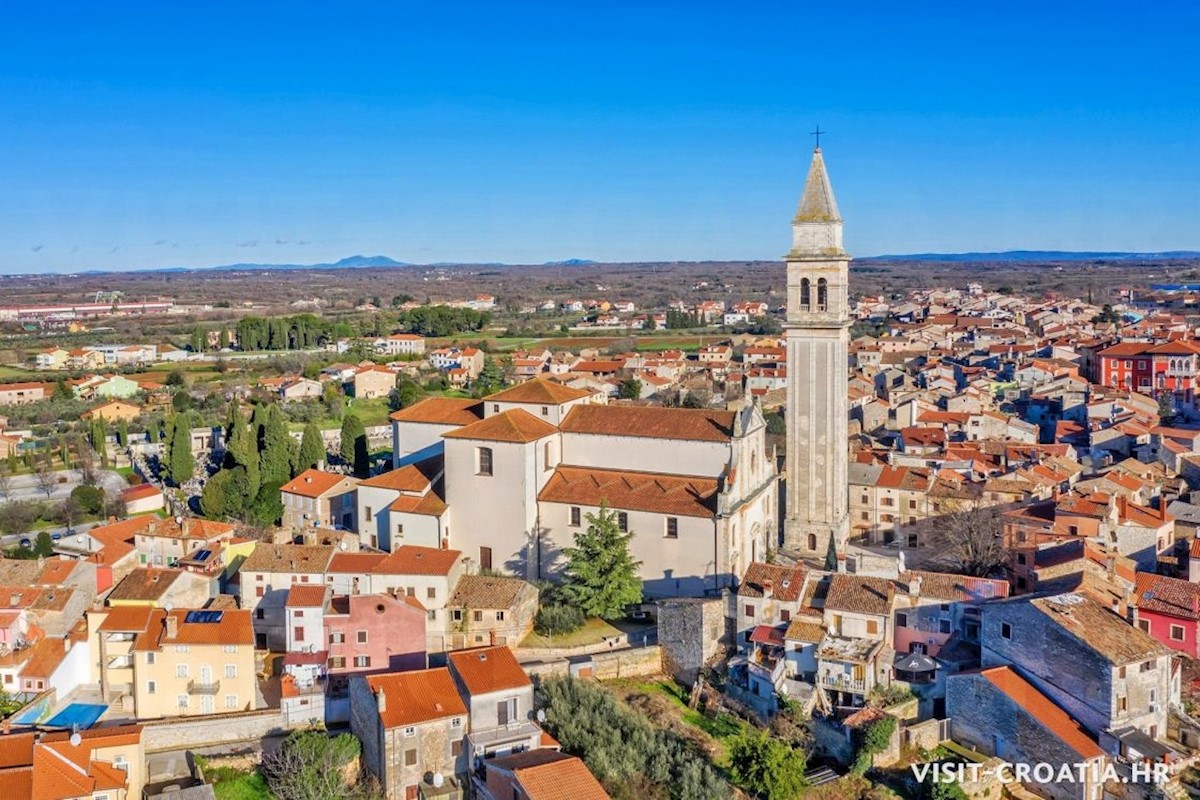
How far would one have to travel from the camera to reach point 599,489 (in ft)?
107

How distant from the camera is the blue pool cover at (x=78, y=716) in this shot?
2497cm

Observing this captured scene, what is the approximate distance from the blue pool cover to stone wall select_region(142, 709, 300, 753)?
5.81 ft

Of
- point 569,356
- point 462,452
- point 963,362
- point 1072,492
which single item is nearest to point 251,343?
point 569,356

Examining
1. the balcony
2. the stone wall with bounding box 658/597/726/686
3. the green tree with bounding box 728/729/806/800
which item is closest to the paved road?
the balcony

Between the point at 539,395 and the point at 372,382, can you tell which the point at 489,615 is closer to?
the point at 539,395

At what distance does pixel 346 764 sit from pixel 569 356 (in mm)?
71837

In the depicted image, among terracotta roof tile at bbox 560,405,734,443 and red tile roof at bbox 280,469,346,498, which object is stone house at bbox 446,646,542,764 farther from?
red tile roof at bbox 280,469,346,498

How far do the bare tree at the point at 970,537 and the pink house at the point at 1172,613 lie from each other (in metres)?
4.93

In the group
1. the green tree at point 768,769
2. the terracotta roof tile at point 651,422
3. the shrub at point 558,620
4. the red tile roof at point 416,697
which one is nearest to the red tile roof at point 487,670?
the red tile roof at point 416,697

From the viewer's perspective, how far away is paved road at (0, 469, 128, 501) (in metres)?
48.9

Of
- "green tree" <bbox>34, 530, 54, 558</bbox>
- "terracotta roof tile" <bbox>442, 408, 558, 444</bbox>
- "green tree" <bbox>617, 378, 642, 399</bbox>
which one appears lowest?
"green tree" <bbox>34, 530, 54, 558</bbox>

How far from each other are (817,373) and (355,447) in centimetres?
2316

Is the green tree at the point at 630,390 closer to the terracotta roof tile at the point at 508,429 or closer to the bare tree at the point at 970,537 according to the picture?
the bare tree at the point at 970,537

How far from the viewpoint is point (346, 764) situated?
22891mm
